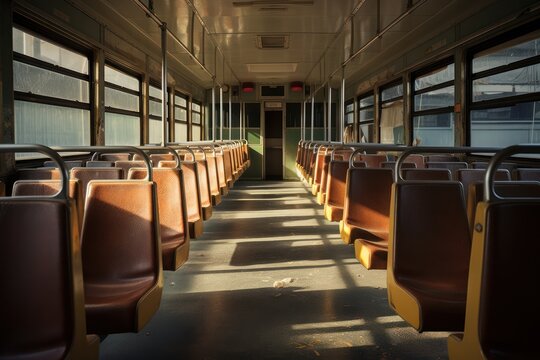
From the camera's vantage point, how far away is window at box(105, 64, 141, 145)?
669cm

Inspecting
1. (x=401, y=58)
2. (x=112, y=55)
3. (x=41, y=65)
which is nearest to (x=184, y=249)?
(x=41, y=65)

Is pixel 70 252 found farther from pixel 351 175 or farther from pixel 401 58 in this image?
pixel 401 58

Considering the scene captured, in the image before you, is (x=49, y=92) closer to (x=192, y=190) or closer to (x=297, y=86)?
(x=192, y=190)

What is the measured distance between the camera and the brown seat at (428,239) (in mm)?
2094

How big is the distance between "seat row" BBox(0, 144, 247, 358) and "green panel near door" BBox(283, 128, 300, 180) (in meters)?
11.7

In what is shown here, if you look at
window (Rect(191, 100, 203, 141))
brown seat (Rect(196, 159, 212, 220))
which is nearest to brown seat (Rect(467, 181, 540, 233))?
brown seat (Rect(196, 159, 212, 220))

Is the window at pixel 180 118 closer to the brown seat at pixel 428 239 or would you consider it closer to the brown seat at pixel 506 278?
the brown seat at pixel 428 239

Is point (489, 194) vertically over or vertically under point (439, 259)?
over

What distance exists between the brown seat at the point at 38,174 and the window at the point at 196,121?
8.70 m

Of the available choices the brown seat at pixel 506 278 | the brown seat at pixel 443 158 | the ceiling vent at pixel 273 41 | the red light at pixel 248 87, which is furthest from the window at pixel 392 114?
the brown seat at pixel 506 278

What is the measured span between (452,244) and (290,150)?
1246 cm

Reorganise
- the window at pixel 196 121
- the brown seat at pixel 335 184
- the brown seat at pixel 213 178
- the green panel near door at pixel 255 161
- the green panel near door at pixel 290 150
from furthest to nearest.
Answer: the green panel near door at pixel 290 150
the green panel near door at pixel 255 161
the window at pixel 196 121
the brown seat at pixel 213 178
the brown seat at pixel 335 184

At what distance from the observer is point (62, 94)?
5367mm

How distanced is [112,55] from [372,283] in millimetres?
4667
